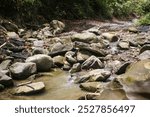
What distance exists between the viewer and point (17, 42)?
9.91 meters

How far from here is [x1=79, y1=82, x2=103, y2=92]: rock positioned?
20.9 feet

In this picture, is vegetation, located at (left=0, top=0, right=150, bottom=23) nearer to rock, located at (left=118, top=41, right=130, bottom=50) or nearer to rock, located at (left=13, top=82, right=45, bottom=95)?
rock, located at (left=118, top=41, right=130, bottom=50)

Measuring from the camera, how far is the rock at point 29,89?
6.26 meters

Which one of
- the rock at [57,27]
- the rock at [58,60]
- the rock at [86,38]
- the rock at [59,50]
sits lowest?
the rock at [57,27]

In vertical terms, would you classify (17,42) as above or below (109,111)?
below

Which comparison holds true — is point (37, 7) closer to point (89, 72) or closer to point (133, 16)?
point (89, 72)

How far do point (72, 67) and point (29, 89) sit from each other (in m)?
1.86

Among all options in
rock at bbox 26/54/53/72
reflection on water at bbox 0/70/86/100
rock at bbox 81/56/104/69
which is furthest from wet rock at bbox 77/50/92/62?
rock at bbox 26/54/53/72

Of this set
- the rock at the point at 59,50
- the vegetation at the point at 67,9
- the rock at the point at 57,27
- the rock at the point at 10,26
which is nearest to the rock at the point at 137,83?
the rock at the point at 59,50

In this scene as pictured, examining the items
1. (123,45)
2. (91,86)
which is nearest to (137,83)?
(91,86)

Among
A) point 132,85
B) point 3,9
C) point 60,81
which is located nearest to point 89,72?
point 60,81

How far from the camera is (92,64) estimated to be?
7906 millimetres

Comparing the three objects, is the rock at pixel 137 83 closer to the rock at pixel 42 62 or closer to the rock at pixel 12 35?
the rock at pixel 42 62

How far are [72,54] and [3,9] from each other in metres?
4.73
